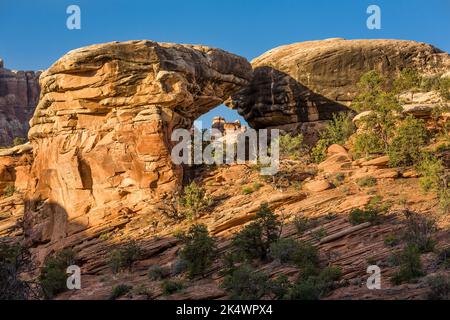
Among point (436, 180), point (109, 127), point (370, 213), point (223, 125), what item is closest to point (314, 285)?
point (370, 213)

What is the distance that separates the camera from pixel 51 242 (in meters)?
33.2

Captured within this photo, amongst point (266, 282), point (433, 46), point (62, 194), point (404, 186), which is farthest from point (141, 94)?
point (433, 46)

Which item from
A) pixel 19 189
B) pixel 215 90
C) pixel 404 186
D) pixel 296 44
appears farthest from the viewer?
pixel 296 44

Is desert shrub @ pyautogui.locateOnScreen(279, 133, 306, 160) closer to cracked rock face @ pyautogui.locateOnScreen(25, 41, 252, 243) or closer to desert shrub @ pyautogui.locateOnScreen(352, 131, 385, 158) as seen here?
desert shrub @ pyautogui.locateOnScreen(352, 131, 385, 158)

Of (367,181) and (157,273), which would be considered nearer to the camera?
(157,273)

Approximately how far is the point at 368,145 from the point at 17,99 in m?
64.4

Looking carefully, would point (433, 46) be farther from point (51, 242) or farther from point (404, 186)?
point (51, 242)

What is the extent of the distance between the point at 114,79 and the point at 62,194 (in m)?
8.01

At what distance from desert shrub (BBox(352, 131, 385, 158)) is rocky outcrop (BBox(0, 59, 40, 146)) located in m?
59.1

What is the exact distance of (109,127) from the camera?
3294 cm

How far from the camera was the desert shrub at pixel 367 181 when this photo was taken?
1107 inches

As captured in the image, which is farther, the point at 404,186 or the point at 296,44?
the point at 296,44

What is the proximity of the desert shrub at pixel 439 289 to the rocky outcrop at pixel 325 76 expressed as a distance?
28.7 meters

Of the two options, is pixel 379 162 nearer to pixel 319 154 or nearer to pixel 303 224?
pixel 319 154
